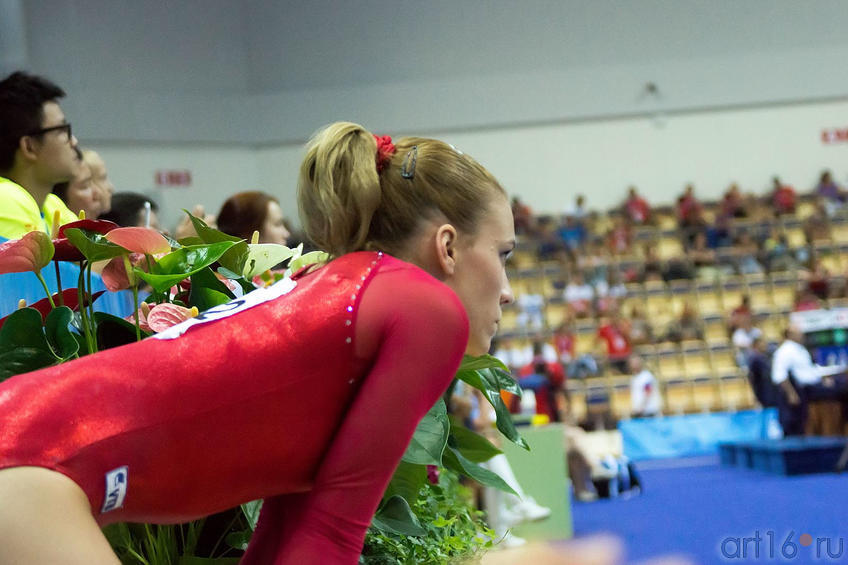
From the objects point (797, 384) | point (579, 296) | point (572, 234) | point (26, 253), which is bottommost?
point (797, 384)

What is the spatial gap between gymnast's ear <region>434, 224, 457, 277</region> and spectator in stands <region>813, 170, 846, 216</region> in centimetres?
1579

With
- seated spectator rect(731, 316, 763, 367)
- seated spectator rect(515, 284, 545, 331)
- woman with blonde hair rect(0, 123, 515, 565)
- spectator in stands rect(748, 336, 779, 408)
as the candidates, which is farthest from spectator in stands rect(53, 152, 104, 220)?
seated spectator rect(515, 284, 545, 331)

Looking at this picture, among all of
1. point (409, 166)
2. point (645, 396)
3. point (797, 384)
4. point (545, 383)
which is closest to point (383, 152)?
point (409, 166)

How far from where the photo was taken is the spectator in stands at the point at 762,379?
11.9m

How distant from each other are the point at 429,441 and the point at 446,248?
0.42m

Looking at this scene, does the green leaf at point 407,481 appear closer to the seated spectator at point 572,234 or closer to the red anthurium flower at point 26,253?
the red anthurium flower at point 26,253

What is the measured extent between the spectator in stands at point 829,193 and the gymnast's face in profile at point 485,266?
1573cm

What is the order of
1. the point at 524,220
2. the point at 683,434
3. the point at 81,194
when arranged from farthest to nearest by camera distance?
the point at 524,220 → the point at 683,434 → the point at 81,194

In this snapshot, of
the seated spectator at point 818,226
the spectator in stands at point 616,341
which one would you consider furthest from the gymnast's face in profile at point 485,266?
the seated spectator at point 818,226

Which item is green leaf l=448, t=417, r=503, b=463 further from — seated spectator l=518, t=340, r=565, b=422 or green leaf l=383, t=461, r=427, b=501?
seated spectator l=518, t=340, r=565, b=422

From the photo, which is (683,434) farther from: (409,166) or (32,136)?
(409,166)

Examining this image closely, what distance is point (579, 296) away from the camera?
Answer: 50.3 feet

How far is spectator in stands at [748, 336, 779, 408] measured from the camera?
Answer: 11852 millimetres

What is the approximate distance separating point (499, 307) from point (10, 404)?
0.58 meters
